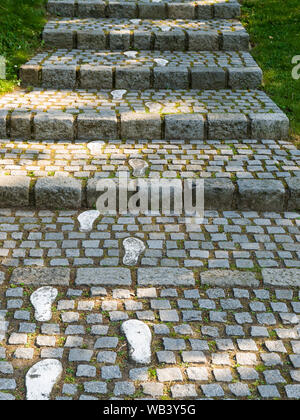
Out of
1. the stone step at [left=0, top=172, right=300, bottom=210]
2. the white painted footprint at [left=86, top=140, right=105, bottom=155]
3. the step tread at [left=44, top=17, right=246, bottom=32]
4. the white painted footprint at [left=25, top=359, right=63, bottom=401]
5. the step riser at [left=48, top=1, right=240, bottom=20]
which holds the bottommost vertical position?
the white painted footprint at [left=25, top=359, right=63, bottom=401]

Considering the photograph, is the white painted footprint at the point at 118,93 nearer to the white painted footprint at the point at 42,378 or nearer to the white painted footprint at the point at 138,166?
the white painted footprint at the point at 138,166

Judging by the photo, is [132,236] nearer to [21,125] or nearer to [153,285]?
[153,285]

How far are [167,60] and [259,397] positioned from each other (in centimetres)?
432

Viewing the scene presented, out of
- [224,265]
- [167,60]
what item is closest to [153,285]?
[224,265]

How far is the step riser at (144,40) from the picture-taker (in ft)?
20.2

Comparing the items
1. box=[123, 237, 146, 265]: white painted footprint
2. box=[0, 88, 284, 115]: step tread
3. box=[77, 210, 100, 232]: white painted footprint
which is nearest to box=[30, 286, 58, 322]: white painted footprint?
box=[123, 237, 146, 265]: white painted footprint

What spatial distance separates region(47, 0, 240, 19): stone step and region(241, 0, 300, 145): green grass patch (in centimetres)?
47

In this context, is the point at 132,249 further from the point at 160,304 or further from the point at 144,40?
the point at 144,40

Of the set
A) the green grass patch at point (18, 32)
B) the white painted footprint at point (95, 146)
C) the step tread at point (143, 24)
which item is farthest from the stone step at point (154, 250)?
the step tread at point (143, 24)

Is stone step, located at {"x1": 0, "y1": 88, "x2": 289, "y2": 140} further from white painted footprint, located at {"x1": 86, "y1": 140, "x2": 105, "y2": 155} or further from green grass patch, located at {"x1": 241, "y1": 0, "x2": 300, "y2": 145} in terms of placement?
green grass patch, located at {"x1": 241, "y1": 0, "x2": 300, "y2": 145}

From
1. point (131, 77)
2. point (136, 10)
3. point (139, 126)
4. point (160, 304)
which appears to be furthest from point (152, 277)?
point (136, 10)

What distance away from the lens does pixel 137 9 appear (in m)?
Answer: 6.84

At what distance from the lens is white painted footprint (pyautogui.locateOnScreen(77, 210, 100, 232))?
141 inches

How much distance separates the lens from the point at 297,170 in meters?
4.14
